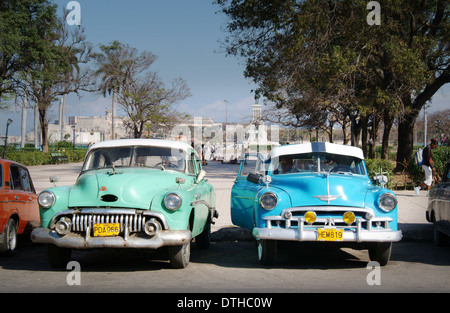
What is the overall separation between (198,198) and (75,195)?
181cm

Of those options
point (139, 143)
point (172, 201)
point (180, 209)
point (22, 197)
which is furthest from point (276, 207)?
point (22, 197)

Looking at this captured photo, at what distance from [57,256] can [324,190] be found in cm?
369

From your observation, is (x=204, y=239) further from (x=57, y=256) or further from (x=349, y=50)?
(x=349, y=50)

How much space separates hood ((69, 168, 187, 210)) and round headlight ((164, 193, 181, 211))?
0.24 meters

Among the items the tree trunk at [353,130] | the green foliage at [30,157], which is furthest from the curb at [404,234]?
the green foliage at [30,157]

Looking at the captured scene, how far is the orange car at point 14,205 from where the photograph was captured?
7988 millimetres

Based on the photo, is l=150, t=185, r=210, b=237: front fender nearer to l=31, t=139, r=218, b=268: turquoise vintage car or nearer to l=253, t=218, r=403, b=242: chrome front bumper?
l=31, t=139, r=218, b=268: turquoise vintage car

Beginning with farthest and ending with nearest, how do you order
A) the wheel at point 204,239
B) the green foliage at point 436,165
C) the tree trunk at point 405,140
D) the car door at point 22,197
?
the tree trunk at point 405,140
the green foliage at point 436,165
the wheel at point 204,239
the car door at point 22,197

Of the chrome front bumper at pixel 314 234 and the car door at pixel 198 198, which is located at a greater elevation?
the car door at pixel 198 198

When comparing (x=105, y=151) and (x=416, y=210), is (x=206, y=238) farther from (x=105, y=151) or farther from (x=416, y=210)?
(x=416, y=210)

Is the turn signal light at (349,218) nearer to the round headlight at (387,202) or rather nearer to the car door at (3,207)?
the round headlight at (387,202)

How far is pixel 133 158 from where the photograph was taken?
8281mm

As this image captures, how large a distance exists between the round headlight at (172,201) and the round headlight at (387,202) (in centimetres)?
267
